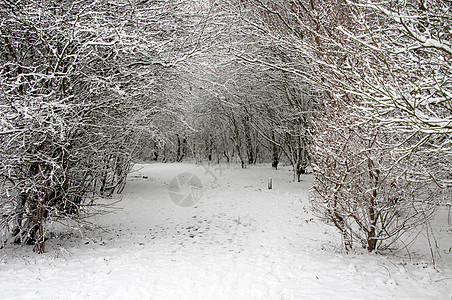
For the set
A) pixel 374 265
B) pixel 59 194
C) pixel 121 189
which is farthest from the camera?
pixel 121 189

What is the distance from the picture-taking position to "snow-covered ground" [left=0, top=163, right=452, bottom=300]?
409cm

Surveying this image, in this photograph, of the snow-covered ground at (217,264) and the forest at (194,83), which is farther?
the snow-covered ground at (217,264)

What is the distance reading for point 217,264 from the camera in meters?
5.36

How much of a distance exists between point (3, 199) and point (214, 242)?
4.35 metres

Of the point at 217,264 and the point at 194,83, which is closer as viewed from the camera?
the point at 217,264

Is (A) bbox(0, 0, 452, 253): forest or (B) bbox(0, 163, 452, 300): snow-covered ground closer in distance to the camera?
(A) bbox(0, 0, 452, 253): forest

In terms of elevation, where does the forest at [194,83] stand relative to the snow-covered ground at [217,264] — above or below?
above

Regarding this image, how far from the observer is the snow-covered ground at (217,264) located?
409 cm

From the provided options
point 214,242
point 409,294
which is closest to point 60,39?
point 214,242

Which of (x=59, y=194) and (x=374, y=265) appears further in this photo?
(x=59, y=194)

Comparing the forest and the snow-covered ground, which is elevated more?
the forest

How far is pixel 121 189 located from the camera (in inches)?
546

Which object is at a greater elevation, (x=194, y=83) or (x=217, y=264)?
(x=194, y=83)

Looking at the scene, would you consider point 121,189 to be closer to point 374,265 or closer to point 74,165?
point 74,165
